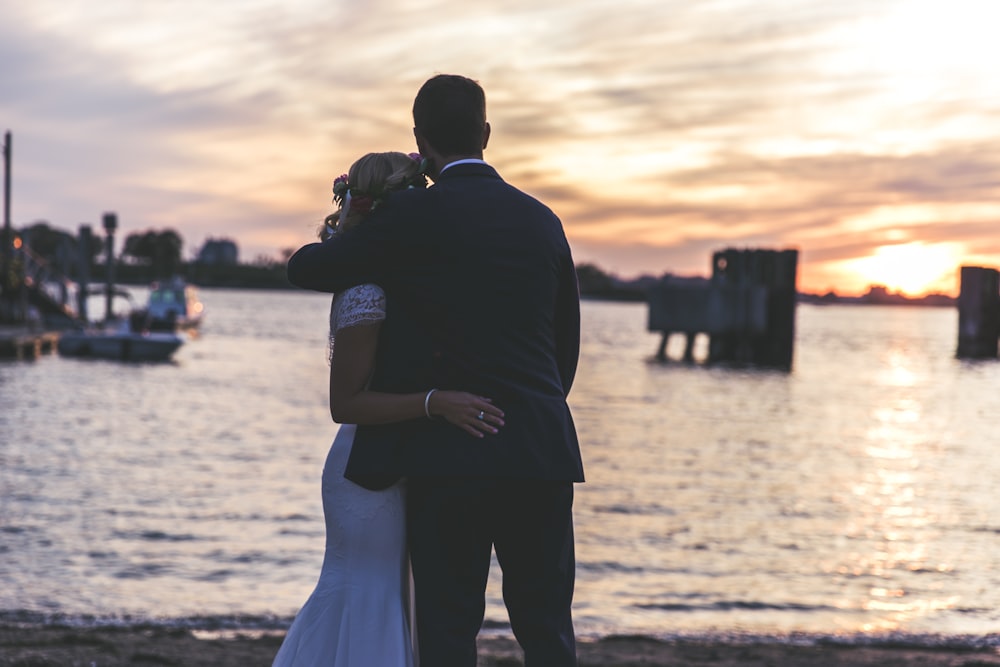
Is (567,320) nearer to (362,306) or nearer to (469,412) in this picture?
(469,412)

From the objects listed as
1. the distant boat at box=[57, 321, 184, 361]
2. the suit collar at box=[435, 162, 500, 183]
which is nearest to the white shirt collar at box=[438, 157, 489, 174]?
the suit collar at box=[435, 162, 500, 183]

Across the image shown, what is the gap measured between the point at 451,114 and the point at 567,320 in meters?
0.64

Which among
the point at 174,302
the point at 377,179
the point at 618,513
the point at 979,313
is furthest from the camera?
the point at 979,313

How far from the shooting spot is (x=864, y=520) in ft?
50.0

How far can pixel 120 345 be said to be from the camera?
1601 inches

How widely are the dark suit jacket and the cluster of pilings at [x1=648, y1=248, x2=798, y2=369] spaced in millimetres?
51314

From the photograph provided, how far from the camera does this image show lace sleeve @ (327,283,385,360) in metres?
2.86

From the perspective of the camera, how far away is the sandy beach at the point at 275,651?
20.6 feet

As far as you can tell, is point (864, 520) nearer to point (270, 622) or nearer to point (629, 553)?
point (629, 553)

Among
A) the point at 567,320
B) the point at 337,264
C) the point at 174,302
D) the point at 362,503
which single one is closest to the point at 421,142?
the point at 337,264

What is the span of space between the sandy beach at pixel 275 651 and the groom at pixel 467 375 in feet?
12.0

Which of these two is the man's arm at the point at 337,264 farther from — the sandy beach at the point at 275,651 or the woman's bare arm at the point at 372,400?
the sandy beach at the point at 275,651

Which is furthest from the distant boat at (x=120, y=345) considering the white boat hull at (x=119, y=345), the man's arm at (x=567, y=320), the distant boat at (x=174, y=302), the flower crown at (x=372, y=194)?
the man's arm at (x=567, y=320)

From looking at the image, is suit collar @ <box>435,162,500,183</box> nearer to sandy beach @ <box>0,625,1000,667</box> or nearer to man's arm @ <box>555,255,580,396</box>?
man's arm @ <box>555,255,580,396</box>
